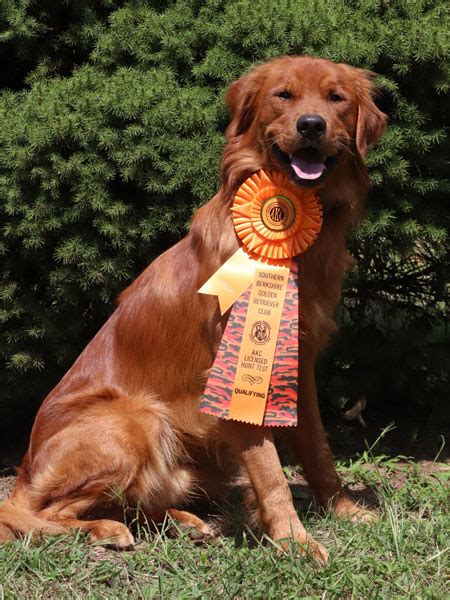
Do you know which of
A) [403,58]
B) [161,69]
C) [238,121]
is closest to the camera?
[238,121]

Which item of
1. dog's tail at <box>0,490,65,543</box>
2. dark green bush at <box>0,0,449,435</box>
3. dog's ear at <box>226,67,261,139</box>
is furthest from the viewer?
dark green bush at <box>0,0,449,435</box>

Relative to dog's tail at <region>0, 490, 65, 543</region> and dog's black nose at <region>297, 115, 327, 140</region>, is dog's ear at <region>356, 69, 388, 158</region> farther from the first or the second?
dog's tail at <region>0, 490, 65, 543</region>

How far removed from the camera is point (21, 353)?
15.6 feet

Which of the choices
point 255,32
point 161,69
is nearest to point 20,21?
point 161,69

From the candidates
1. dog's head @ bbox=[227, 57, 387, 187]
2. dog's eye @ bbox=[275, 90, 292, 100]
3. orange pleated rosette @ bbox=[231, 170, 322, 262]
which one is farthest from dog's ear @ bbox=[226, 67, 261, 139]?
orange pleated rosette @ bbox=[231, 170, 322, 262]

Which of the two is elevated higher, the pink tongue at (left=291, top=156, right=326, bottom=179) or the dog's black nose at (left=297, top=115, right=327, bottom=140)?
the dog's black nose at (left=297, top=115, right=327, bottom=140)

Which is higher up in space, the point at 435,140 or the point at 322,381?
the point at 435,140

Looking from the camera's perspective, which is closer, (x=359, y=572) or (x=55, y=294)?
(x=359, y=572)

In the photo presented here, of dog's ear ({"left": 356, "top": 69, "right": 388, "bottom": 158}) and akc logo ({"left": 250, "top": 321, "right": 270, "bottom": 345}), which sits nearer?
akc logo ({"left": 250, "top": 321, "right": 270, "bottom": 345})

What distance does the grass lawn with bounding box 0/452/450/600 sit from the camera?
2.99 metres

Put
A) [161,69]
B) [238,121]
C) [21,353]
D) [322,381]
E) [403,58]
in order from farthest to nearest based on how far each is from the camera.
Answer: [322,381]
[21,353]
[161,69]
[403,58]
[238,121]

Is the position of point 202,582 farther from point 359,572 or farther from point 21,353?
point 21,353

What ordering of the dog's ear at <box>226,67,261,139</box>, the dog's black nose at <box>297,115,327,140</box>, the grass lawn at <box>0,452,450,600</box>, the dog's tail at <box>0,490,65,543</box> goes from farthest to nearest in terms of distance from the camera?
the dog's ear at <box>226,67,261,139</box>
the dog's tail at <box>0,490,65,543</box>
the dog's black nose at <box>297,115,327,140</box>
the grass lawn at <box>0,452,450,600</box>

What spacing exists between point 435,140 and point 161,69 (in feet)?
4.86
